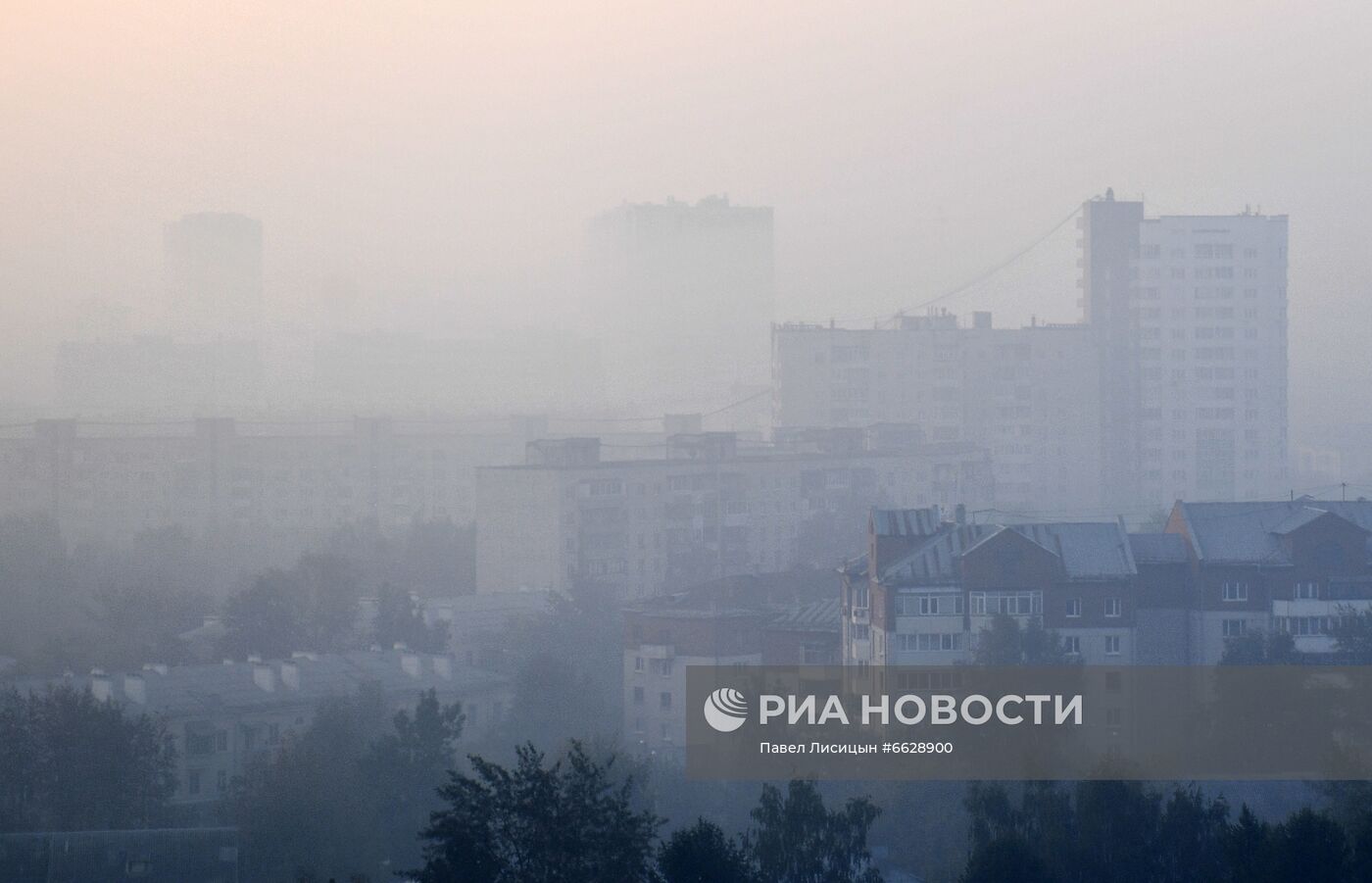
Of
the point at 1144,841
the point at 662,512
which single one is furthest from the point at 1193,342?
the point at 1144,841

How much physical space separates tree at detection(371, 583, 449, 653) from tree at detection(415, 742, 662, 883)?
802 cm

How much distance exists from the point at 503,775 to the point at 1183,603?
214 inches

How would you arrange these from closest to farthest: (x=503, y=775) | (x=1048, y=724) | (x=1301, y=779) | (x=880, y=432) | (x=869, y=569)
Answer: (x=503, y=775)
(x=1301, y=779)
(x=1048, y=724)
(x=869, y=569)
(x=880, y=432)

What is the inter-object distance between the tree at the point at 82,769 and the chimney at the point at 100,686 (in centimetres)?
63

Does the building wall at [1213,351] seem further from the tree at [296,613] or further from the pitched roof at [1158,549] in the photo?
the pitched roof at [1158,549]

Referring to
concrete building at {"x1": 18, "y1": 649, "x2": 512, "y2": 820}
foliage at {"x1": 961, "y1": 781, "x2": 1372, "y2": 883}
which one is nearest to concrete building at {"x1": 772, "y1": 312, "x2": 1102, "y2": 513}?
concrete building at {"x1": 18, "y1": 649, "x2": 512, "y2": 820}

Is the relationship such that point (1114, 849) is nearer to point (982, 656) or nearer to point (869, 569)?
point (982, 656)

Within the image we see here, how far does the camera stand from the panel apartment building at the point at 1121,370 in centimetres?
2166

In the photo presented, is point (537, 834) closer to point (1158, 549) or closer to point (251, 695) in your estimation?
point (1158, 549)

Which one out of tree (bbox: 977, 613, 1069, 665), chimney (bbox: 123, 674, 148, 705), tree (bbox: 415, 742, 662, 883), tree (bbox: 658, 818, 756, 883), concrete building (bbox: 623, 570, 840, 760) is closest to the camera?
tree (bbox: 415, 742, 662, 883)

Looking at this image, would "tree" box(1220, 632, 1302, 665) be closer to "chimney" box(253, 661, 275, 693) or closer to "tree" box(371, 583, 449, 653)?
"chimney" box(253, 661, 275, 693)

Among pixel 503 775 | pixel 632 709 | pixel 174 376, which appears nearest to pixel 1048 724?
pixel 632 709

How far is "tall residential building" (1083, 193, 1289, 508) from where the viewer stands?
71.1 feet

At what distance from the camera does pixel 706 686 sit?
30.3 feet
